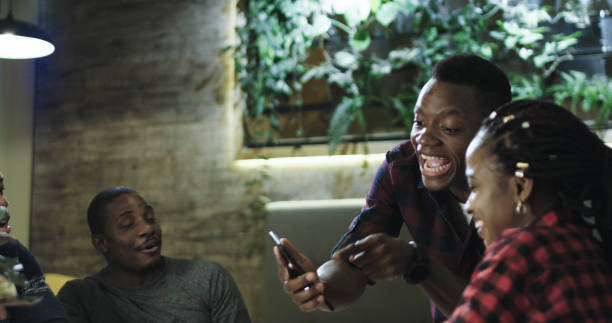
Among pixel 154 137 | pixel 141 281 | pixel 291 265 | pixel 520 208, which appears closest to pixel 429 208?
pixel 291 265

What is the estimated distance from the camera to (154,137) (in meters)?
3.37

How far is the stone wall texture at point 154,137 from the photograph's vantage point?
318 centimetres

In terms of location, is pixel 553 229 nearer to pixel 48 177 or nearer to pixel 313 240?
pixel 313 240

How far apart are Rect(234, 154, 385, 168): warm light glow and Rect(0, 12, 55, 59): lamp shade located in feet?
3.76

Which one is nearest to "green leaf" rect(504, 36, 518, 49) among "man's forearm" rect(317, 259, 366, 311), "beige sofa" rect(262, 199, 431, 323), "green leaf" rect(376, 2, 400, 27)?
"green leaf" rect(376, 2, 400, 27)

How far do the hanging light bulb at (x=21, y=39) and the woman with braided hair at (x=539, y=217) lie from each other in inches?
94.1

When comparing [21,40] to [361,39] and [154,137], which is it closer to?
[154,137]

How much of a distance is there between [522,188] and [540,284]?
0.19 meters

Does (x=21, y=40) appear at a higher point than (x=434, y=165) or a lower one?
higher

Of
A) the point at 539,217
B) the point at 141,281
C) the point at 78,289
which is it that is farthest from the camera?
the point at 141,281

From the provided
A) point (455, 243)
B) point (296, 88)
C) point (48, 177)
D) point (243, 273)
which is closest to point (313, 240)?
point (243, 273)

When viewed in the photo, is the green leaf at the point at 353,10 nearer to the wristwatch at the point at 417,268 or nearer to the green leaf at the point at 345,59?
the green leaf at the point at 345,59

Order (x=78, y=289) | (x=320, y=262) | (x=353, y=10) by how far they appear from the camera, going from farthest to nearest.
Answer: (x=353, y=10), (x=320, y=262), (x=78, y=289)

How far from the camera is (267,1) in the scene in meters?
3.23
